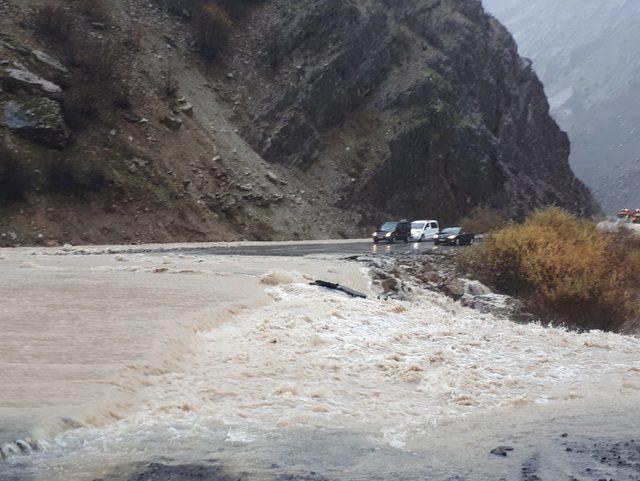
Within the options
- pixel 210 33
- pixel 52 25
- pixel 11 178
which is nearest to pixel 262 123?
pixel 210 33

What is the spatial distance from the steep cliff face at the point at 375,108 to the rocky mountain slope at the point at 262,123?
139 millimetres

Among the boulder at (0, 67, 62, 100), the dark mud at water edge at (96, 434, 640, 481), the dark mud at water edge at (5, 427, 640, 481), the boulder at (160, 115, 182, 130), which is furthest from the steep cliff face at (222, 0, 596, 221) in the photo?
the dark mud at water edge at (96, 434, 640, 481)

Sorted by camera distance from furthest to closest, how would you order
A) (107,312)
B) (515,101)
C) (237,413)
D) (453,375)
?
(515,101) < (107,312) < (453,375) < (237,413)

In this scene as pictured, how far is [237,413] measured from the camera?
8.32 m

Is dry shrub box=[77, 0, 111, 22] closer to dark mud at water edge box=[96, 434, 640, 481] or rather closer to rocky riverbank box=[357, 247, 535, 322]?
rocky riverbank box=[357, 247, 535, 322]

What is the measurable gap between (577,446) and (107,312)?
Result: 28.5ft

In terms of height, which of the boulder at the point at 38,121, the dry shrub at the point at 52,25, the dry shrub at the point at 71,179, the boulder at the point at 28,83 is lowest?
the dry shrub at the point at 71,179

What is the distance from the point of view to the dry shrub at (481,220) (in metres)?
52.8

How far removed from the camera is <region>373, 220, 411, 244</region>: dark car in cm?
4278

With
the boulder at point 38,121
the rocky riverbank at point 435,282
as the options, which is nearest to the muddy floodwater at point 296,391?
the rocky riverbank at point 435,282

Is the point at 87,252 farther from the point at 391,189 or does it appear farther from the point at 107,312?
the point at 391,189

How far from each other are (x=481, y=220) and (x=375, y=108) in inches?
457

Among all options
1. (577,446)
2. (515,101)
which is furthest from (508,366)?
(515,101)

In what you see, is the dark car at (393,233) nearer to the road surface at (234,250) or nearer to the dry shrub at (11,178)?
the road surface at (234,250)
